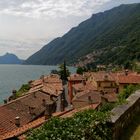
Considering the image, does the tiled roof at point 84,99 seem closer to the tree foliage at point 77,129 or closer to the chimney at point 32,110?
the chimney at point 32,110

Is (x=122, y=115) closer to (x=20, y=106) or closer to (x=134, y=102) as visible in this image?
(x=134, y=102)

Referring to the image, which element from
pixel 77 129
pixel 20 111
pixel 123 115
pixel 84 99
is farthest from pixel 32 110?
pixel 77 129

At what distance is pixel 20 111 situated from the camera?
146 feet

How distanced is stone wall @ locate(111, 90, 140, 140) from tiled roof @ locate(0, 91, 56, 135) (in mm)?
21433

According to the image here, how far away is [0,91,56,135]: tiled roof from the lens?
119 feet

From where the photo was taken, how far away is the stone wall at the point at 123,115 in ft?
31.8

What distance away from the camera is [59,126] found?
8.05m

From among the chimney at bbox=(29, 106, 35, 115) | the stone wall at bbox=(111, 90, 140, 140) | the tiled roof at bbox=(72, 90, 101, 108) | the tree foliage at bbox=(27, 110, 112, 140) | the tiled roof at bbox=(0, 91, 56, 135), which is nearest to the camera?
the tree foliage at bbox=(27, 110, 112, 140)

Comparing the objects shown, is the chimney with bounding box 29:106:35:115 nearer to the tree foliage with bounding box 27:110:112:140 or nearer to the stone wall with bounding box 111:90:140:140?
the stone wall with bounding box 111:90:140:140

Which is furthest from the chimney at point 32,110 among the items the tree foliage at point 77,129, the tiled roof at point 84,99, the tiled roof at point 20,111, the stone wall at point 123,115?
the tree foliage at point 77,129

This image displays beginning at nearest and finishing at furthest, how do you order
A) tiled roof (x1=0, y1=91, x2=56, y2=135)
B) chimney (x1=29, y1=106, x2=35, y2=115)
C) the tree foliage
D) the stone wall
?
the tree foliage → the stone wall → tiled roof (x1=0, y1=91, x2=56, y2=135) → chimney (x1=29, y1=106, x2=35, y2=115)

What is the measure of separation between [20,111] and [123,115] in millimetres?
35047

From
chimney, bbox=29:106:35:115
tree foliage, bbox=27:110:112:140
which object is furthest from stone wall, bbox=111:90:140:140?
chimney, bbox=29:106:35:115

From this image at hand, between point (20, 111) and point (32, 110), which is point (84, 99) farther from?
point (20, 111)
